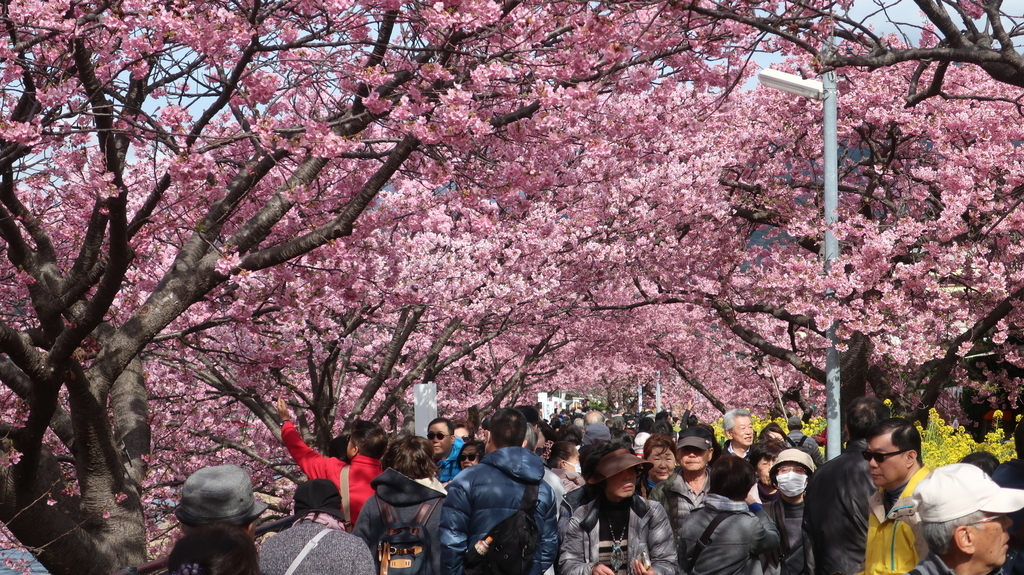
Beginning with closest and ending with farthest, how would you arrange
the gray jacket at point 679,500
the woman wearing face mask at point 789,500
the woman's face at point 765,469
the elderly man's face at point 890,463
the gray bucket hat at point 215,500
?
the gray bucket hat at point 215,500 → the elderly man's face at point 890,463 → the woman wearing face mask at point 789,500 → the gray jacket at point 679,500 → the woman's face at point 765,469

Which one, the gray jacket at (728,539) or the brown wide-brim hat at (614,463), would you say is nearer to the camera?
the gray jacket at (728,539)

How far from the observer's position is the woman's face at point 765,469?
608 cm

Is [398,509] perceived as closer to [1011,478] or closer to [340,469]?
[340,469]

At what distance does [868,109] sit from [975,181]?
1.73 m

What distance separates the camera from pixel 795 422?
11258 mm

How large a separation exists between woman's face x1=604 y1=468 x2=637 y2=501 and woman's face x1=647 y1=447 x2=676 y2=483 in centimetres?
145

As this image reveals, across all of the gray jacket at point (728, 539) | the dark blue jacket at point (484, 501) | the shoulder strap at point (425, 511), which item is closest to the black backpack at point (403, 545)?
the shoulder strap at point (425, 511)

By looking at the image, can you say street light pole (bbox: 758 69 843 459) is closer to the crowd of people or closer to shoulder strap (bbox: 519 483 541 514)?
the crowd of people

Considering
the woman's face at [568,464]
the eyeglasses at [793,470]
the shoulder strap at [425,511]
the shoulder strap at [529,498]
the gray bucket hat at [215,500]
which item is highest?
the gray bucket hat at [215,500]

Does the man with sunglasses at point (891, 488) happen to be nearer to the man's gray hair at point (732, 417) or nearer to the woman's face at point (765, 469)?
the woman's face at point (765, 469)

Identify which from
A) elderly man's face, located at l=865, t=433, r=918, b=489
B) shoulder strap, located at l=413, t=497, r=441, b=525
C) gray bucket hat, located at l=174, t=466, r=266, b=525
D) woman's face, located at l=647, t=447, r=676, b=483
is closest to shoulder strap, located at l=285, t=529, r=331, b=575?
gray bucket hat, located at l=174, t=466, r=266, b=525

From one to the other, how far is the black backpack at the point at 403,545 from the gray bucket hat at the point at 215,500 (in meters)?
1.72

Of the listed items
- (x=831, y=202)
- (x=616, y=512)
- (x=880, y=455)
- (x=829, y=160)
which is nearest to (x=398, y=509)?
(x=616, y=512)

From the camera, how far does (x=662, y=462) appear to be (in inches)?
249
